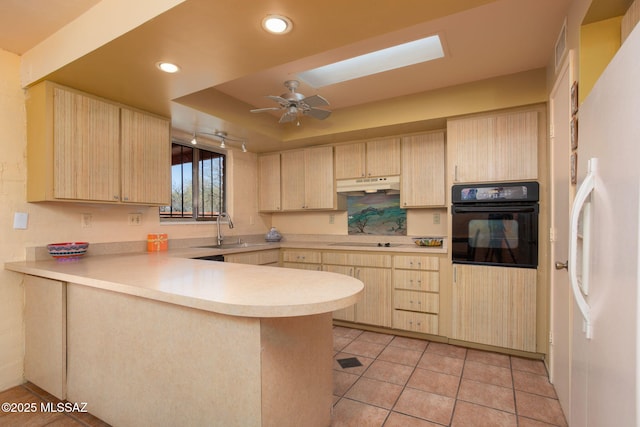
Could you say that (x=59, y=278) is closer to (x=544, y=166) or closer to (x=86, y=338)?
(x=86, y=338)

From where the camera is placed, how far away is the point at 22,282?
2301mm

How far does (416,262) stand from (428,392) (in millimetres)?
1269

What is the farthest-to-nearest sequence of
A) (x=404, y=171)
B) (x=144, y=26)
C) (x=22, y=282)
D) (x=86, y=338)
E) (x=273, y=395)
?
(x=404, y=171) < (x=22, y=282) < (x=86, y=338) < (x=144, y=26) < (x=273, y=395)

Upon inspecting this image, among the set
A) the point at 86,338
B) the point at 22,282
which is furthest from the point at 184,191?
the point at 86,338

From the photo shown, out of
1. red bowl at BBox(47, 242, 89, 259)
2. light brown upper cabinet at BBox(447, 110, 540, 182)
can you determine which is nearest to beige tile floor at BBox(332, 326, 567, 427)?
light brown upper cabinet at BBox(447, 110, 540, 182)

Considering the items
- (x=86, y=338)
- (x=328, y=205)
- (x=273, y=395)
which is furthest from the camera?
(x=328, y=205)

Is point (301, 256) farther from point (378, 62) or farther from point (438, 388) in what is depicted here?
point (378, 62)

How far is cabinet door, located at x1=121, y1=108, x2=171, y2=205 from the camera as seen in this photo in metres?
2.66

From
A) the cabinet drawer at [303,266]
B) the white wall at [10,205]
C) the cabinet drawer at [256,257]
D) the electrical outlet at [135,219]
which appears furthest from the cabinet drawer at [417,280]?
the white wall at [10,205]

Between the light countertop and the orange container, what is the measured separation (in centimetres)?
83

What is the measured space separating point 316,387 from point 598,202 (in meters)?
1.47

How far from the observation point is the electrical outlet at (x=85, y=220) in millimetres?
2633

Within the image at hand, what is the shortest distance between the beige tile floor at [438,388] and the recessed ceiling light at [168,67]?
245 cm

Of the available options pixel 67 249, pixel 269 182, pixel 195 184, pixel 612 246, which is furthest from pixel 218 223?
pixel 612 246
